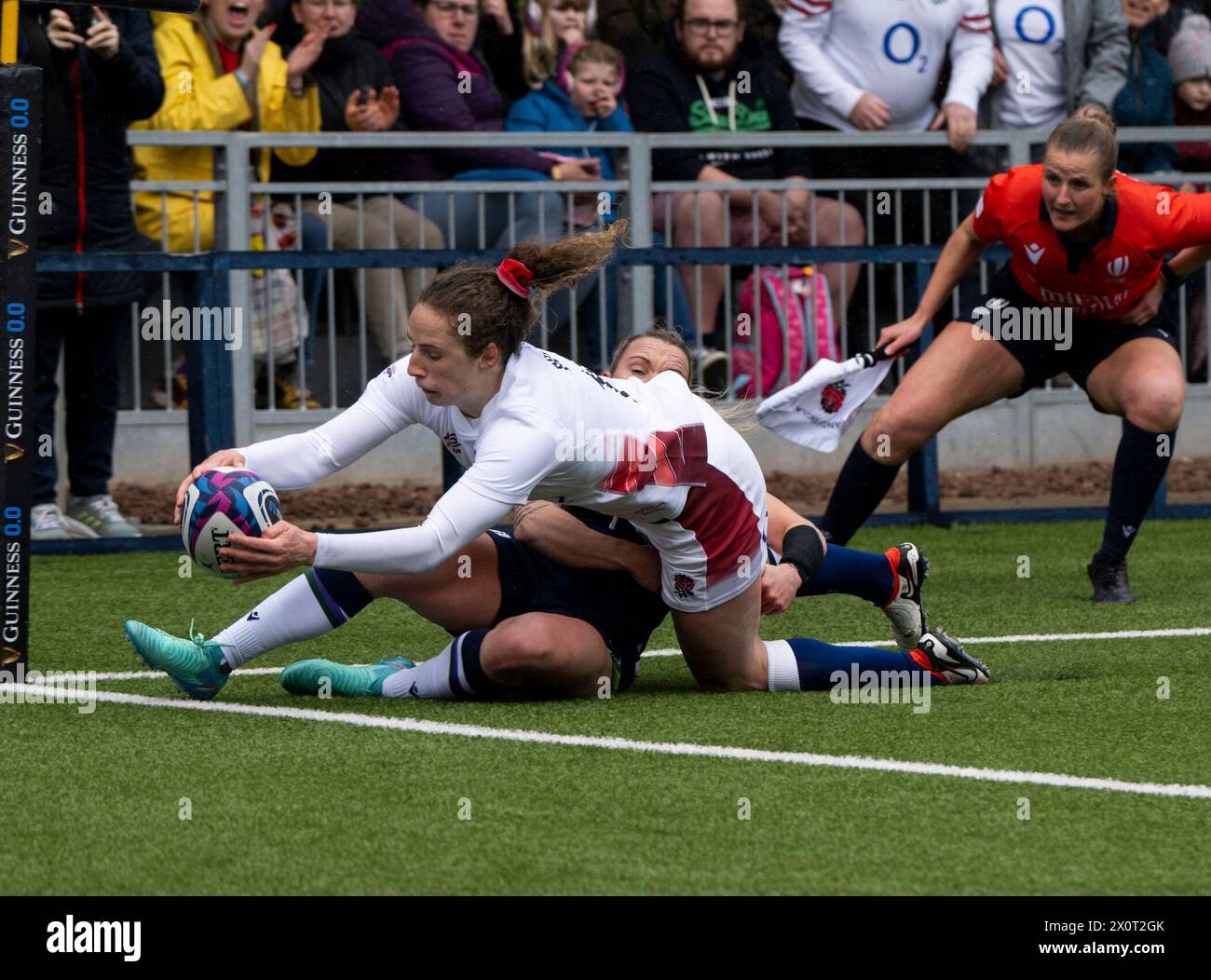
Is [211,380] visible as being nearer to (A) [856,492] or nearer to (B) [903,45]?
(A) [856,492]

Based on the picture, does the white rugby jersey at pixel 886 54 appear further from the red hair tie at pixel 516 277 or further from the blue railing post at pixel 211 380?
the red hair tie at pixel 516 277

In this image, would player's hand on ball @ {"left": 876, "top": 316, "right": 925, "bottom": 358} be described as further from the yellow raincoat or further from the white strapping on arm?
the yellow raincoat

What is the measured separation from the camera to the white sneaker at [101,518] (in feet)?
30.9

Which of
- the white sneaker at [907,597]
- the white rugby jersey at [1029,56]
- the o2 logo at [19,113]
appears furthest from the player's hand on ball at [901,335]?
the white rugby jersey at [1029,56]

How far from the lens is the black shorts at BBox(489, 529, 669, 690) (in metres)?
5.65

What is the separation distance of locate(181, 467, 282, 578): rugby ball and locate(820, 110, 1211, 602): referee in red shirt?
11.1 ft

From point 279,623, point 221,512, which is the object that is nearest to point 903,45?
point 279,623

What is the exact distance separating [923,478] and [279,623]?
5.24 meters

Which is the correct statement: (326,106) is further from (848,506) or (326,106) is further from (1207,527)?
(1207,527)

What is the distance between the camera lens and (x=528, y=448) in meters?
5.00

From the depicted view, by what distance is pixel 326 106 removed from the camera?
10.7 meters

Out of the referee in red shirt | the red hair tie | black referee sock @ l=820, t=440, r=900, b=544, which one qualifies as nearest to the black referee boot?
the referee in red shirt

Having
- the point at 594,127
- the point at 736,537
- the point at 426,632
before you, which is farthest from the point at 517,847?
the point at 594,127

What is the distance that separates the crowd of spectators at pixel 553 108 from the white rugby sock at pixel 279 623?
3.96 meters
